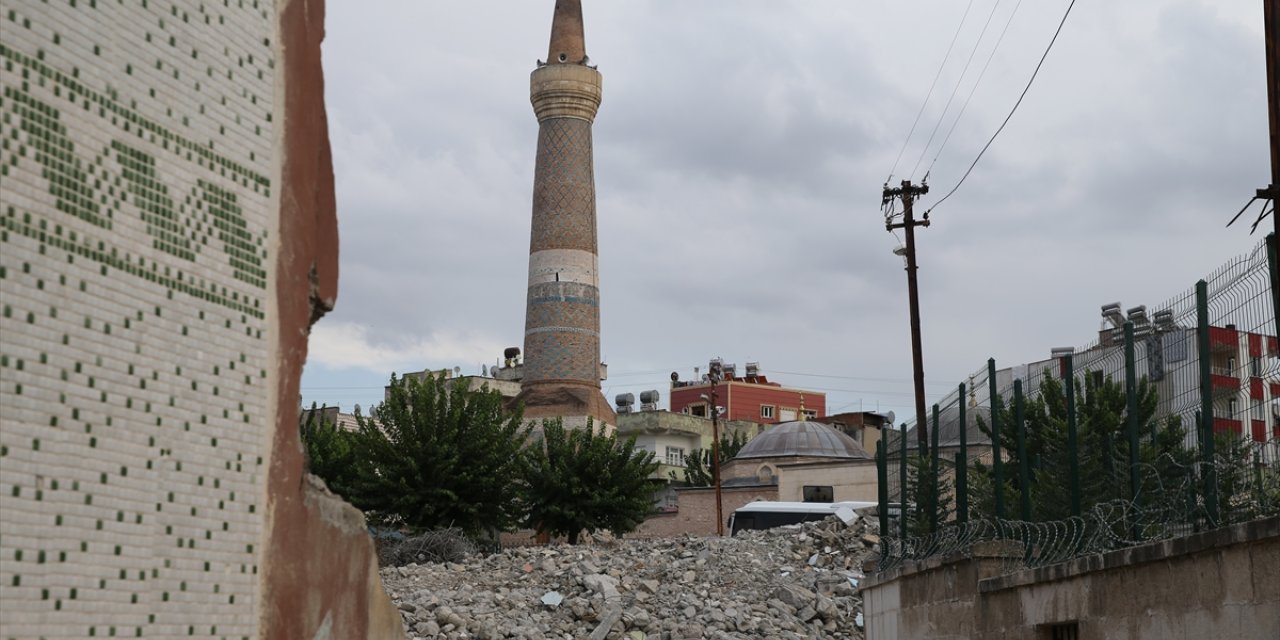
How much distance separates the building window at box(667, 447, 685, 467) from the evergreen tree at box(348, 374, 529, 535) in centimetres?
2970

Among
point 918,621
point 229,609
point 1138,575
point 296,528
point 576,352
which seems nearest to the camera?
point 229,609

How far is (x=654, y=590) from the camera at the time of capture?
25.1 metres

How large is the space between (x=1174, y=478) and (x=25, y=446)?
6695mm

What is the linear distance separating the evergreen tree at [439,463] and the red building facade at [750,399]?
37637 millimetres

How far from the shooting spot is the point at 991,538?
12.0m

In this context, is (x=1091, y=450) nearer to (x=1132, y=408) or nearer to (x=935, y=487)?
(x=1132, y=408)

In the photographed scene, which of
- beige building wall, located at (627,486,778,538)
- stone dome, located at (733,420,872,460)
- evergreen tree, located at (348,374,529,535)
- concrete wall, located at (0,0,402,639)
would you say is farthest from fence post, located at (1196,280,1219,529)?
stone dome, located at (733,420,872,460)

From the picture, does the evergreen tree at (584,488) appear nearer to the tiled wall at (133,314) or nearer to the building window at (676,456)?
the building window at (676,456)

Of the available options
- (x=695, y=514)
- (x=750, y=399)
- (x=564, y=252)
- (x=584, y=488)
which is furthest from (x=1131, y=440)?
(x=750, y=399)

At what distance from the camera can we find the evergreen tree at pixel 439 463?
110 feet

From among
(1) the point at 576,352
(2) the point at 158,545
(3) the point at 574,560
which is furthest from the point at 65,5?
(1) the point at 576,352

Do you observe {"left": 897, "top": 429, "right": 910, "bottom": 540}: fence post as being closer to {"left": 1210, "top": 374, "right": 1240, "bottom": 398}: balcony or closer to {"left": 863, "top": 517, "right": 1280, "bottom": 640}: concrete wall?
{"left": 863, "top": 517, "right": 1280, "bottom": 640}: concrete wall

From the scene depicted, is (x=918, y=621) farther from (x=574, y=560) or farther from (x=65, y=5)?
(x=574, y=560)

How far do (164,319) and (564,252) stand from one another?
38.3 metres
